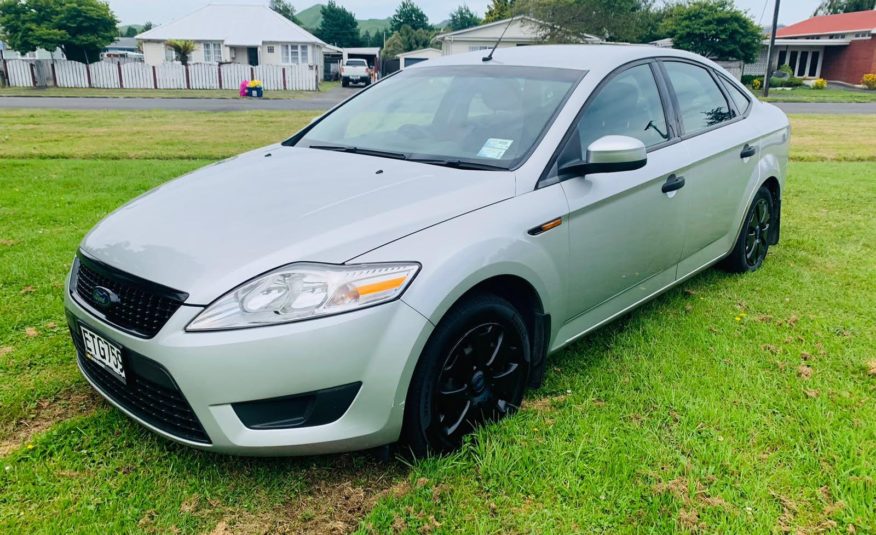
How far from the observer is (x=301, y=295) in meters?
2.19

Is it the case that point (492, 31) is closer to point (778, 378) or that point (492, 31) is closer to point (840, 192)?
point (840, 192)

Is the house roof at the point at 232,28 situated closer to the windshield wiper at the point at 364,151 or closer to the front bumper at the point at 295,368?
the windshield wiper at the point at 364,151

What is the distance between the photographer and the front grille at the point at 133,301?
2.22 metres

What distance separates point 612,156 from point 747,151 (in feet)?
6.39

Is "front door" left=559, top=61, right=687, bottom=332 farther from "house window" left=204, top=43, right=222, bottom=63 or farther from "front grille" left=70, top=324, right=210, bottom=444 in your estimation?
"house window" left=204, top=43, right=222, bottom=63

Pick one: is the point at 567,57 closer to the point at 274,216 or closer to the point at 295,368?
the point at 274,216

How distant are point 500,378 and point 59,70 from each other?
36339 millimetres

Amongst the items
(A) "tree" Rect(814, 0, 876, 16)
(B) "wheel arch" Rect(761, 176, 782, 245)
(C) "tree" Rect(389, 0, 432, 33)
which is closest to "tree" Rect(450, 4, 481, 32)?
(C) "tree" Rect(389, 0, 432, 33)

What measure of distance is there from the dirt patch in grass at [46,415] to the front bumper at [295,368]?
2.97 ft

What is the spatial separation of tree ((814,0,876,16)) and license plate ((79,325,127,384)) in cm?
8544

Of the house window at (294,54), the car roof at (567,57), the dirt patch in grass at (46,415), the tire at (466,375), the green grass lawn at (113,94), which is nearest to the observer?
the tire at (466,375)

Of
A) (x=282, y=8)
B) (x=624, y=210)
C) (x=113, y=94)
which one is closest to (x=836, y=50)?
(x=113, y=94)

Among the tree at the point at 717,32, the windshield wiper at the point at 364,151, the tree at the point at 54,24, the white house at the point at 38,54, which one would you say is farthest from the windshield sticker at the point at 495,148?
the white house at the point at 38,54

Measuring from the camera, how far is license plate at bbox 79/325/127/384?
239 centimetres
